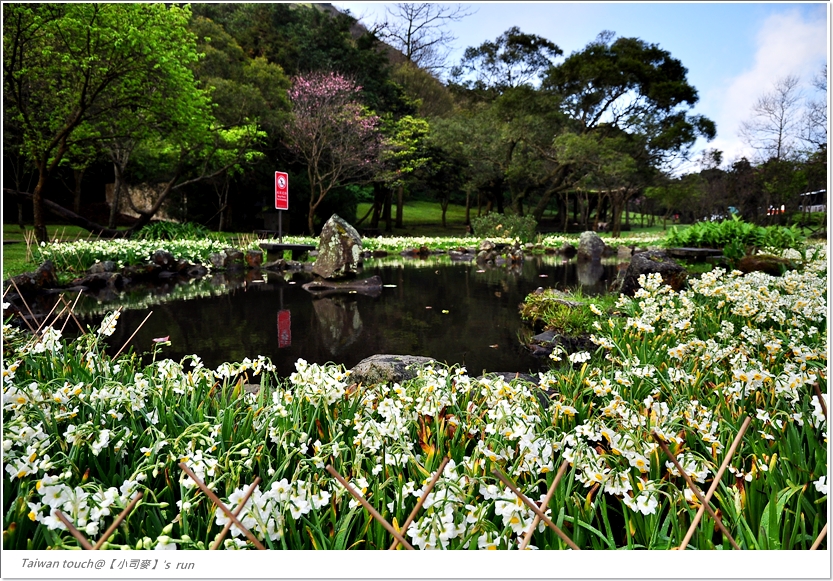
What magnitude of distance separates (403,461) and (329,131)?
17.0 metres

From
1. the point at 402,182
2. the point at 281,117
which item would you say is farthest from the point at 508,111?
the point at 281,117

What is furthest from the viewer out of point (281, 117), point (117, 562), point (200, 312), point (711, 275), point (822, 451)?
point (281, 117)

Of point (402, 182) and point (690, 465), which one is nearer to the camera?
point (690, 465)

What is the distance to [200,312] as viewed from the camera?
5164 mm

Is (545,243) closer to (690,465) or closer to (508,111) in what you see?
(508,111)

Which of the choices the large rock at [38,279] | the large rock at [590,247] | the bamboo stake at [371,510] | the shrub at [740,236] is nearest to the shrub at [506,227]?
the large rock at [590,247]

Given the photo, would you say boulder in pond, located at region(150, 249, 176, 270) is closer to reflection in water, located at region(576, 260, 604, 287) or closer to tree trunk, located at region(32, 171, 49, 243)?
tree trunk, located at region(32, 171, 49, 243)

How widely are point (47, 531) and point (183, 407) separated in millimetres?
670

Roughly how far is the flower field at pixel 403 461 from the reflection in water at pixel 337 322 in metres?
1.94

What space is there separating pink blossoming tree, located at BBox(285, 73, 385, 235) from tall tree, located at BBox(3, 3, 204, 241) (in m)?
7.38

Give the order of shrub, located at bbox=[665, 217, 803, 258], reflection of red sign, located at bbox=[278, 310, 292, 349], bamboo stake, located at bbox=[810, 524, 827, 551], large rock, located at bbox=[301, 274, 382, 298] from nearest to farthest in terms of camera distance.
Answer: bamboo stake, located at bbox=[810, 524, 827, 551], reflection of red sign, located at bbox=[278, 310, 292, 349], large rock, located at bbox=[301, 274, 382, 298], shrub, located at bbox=[665, 217, 803, 258]

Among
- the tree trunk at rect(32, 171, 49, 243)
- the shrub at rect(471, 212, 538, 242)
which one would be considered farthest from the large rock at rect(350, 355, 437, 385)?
the shrub at rect(471, 212, 538, 242)

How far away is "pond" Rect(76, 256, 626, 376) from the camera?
366 cm

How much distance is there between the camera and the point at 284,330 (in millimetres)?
4363
